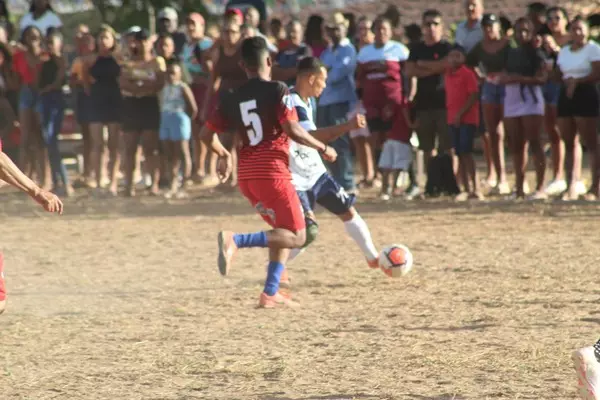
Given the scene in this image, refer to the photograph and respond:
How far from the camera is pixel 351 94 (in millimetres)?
15930

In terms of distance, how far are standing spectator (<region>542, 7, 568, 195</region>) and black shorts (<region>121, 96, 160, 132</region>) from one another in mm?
4699

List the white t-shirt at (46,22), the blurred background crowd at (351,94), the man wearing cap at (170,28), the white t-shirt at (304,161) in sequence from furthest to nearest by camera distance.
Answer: the white t-shirt at (46,22), the man wearing cap at (170,28), the blurred background crowd at (351,94), the white t-shirt at (304,161)

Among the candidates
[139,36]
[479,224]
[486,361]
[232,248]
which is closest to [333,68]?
[139,36]

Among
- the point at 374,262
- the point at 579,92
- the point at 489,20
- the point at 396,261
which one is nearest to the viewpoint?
the point at 396,261

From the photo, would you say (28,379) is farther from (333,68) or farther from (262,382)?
→ (333,68)

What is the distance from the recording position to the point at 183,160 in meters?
17.1

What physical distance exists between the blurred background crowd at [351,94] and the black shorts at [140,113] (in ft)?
0.06

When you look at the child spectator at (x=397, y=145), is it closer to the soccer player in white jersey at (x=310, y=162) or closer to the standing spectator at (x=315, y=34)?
the standing spectator at (x=315, y=34)

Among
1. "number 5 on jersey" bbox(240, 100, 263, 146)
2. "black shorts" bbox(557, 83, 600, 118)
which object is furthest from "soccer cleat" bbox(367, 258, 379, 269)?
"black shorts" bbox(557, 83, 600, 118)

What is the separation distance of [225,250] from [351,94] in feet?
24.2

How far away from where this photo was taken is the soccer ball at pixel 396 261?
987 cm

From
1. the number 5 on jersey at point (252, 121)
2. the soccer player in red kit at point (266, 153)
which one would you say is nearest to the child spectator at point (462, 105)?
the soccer player in red kit at point (266, 153)

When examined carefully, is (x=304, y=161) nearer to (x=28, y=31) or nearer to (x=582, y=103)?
(x=582, y=103)

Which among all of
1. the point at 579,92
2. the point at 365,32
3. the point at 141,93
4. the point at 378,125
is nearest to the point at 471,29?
the point at 365,32
